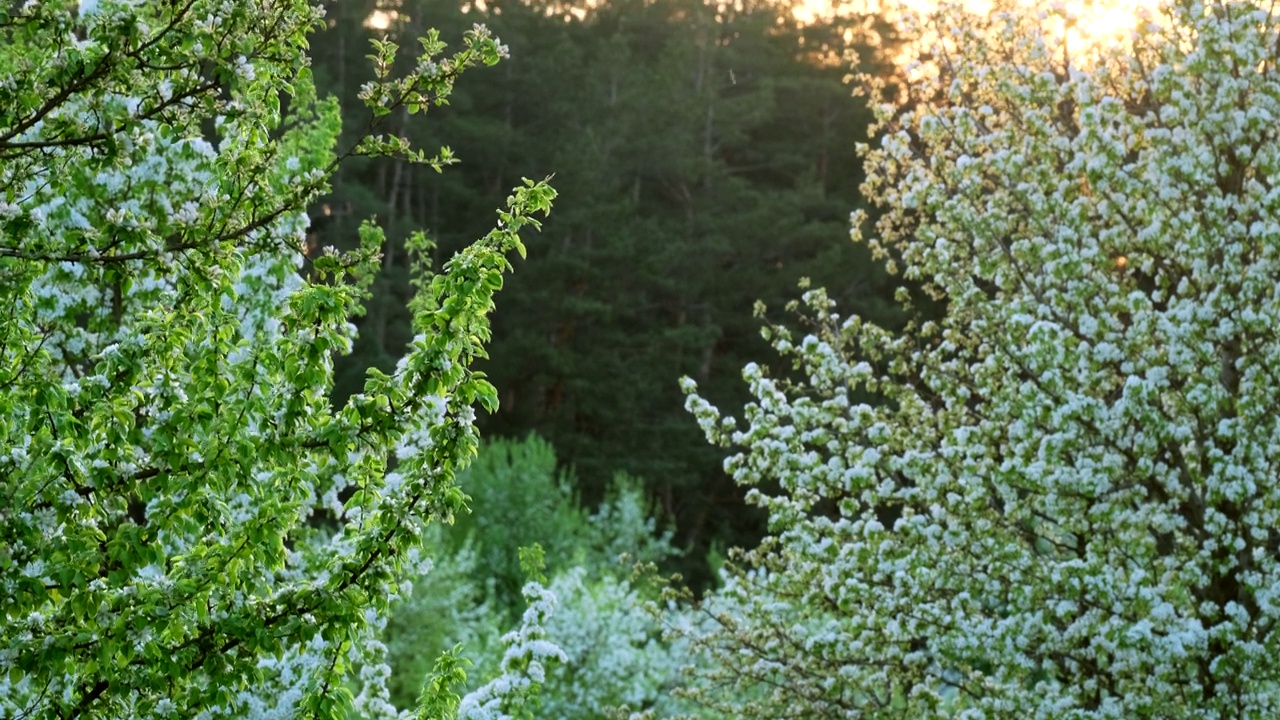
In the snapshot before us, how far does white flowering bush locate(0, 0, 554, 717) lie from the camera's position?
4727 millimetres

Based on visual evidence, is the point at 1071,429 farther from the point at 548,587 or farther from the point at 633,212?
the point at 633,212

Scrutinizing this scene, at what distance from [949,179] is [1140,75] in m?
1.52

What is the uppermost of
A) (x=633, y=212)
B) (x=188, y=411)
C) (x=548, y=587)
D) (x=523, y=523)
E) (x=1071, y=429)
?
(x=633, y=212)

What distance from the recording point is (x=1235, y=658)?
8570 millimetres

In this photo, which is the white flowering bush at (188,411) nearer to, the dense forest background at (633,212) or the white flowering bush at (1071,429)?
the white flowering bush at (1071,429)

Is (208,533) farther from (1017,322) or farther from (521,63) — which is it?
(521,63)

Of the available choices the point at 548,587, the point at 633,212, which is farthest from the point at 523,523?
the point at 633,212

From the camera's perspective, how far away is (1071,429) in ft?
30.2

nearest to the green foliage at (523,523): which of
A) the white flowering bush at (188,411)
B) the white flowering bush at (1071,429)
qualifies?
the white flowering bush at (1071,429)

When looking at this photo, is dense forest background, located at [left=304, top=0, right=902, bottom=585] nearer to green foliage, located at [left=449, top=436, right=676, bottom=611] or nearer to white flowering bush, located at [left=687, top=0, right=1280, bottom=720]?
green foliage, located at [left=449, top=436, right=676, bottom=611]

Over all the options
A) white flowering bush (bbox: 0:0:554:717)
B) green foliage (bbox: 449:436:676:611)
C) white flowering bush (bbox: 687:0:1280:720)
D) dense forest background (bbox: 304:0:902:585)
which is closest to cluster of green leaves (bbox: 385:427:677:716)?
green foliage (bbox: 449:436:676:611)

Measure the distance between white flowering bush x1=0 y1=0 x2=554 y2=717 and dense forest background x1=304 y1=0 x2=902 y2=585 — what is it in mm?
29493

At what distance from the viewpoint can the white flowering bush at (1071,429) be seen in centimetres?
894

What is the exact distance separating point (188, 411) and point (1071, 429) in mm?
6064
